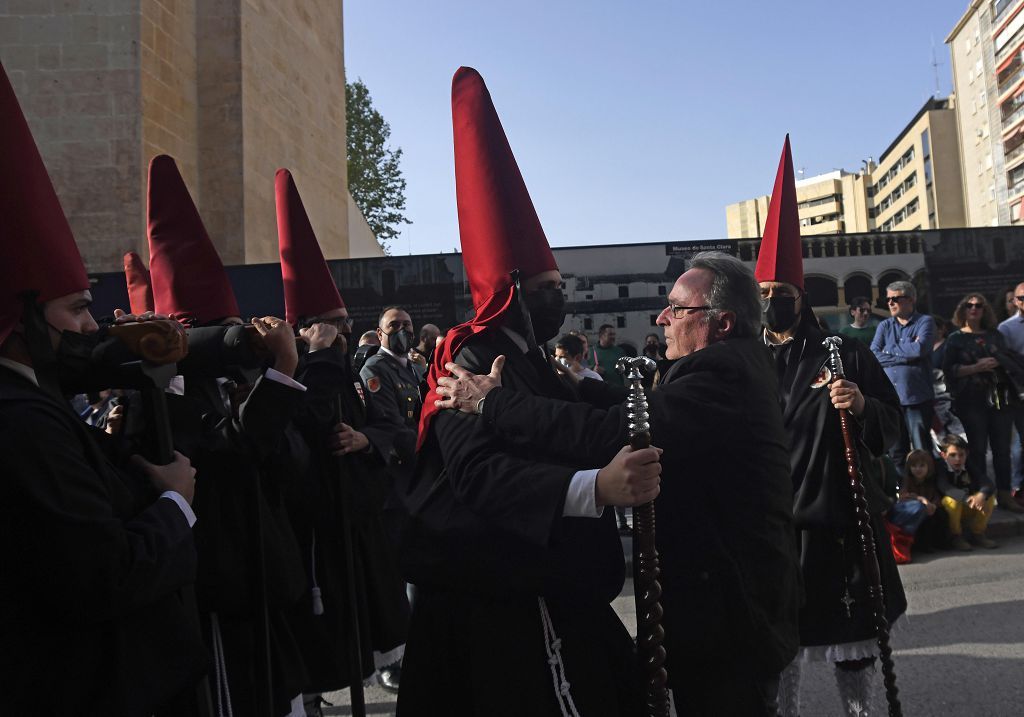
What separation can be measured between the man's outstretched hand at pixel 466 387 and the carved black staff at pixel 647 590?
35cm

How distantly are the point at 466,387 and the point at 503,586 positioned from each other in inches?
21.3

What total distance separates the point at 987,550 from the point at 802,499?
4.82 m

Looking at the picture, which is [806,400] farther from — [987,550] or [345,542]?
[987,550]

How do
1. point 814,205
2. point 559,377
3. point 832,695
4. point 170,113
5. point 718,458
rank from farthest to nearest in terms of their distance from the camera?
point 814,205 < point 170,113 < point 832,695 < point 559,377 < point 718,458

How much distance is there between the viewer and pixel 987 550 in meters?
7.60

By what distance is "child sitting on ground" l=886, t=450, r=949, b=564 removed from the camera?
290 inches

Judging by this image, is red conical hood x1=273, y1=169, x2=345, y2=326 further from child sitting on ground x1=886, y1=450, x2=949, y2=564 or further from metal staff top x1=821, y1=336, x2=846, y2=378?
child sitting on ground x1=886, y1=450, x2=949, y2=564

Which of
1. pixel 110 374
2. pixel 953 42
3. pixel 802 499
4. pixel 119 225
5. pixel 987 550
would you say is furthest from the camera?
pixel 953 42

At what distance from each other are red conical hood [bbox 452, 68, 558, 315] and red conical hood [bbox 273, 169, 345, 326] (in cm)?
202

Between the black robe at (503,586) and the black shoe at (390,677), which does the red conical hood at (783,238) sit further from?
the black shoe at (390,677)

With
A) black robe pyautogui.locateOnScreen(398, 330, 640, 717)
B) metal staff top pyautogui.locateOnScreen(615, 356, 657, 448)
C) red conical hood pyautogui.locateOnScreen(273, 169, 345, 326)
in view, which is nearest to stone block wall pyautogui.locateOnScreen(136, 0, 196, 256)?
red conical hood pyautogui.locateOnScreen(273, 169, 345, 326)

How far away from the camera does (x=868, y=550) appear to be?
3723 millimetres

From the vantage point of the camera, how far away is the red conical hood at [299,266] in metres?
4.68

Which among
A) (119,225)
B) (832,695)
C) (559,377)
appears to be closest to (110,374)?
(559,377)
